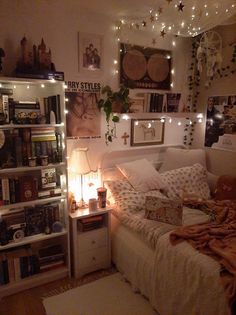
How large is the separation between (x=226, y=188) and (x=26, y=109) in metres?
2.18

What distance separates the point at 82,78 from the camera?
8.28 ft

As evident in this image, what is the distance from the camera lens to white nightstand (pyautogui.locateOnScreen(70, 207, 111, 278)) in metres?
2.31

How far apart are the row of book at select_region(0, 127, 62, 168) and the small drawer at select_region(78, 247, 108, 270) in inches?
37.8

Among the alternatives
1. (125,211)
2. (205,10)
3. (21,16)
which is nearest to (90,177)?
(125,211)

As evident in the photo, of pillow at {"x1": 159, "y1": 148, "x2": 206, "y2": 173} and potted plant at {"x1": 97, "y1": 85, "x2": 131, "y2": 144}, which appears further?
pillow at {"x1": 159, "y1": 148, "x2": 206, "y2": 173}

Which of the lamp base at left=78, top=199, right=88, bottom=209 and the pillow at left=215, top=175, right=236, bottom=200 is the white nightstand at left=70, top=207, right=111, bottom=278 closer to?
the lamp base at left=78, top=199, right=88, bottom=209

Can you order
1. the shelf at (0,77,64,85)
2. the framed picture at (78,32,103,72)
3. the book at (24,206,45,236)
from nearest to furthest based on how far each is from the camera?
the shelf at (0,77,64,85) < the book at (24,206,45,236) < the framed picture at (78,32,103,72)

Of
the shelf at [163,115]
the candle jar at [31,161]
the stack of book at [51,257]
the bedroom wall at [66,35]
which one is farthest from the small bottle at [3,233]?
the shelf at [163,115]

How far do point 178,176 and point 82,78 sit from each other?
1524 millimetres

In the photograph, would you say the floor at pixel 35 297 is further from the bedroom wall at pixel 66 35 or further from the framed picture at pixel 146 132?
the framed picture at pixel 146 132

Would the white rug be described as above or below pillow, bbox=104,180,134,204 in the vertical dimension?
below

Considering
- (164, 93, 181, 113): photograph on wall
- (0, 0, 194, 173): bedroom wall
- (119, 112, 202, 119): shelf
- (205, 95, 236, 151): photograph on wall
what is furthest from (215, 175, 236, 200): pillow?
(0, 0, 194, 173): bedroom wall

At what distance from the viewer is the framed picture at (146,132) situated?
2955 mm

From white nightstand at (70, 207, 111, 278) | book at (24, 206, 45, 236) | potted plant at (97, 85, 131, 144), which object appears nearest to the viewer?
book at (24, 206, 45, 236)
